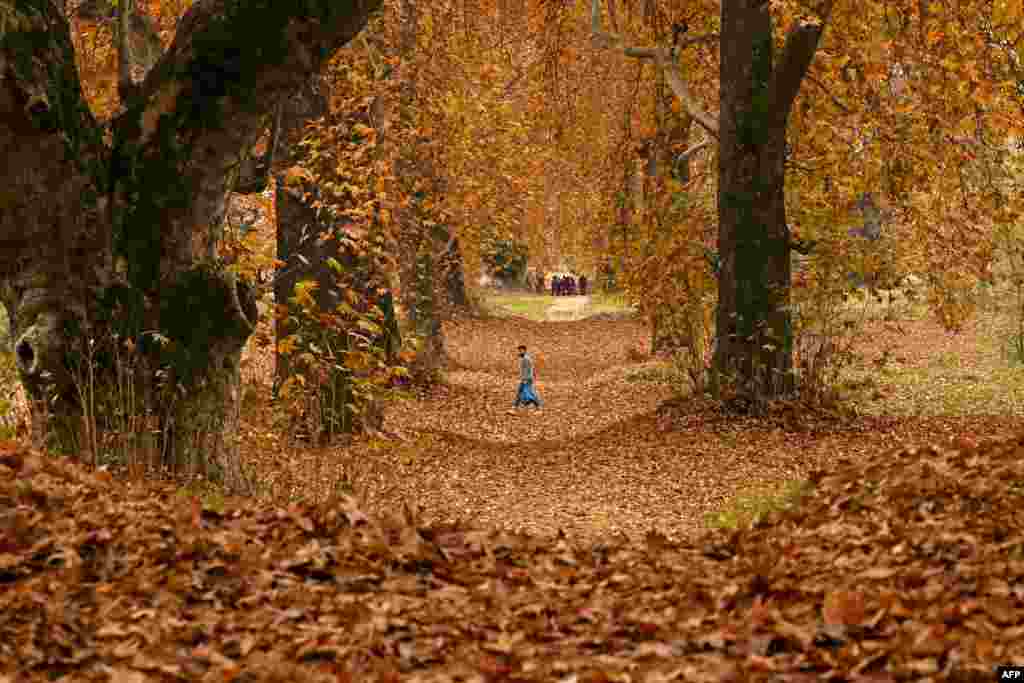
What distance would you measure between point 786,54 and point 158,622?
1082cm

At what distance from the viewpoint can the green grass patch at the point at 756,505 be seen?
313 inches

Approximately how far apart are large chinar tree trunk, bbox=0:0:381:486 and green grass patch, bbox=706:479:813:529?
3.46m

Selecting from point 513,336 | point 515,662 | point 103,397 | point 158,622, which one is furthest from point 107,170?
point 513,336

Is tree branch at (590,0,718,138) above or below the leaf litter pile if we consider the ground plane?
above

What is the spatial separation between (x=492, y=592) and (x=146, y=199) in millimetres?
3939

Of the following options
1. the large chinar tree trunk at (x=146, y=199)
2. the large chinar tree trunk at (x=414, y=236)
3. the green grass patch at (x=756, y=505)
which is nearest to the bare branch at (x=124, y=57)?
the large chinar tree trunk at (x=146, y=199)

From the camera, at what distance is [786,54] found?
557 inches

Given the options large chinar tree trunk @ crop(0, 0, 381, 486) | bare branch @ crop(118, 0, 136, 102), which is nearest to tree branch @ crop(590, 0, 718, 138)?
large chinar tree trunk @ crop(0, 0, 381, 486)

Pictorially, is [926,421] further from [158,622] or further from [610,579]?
[158,622]

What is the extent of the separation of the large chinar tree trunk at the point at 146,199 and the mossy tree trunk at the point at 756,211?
23.5ft

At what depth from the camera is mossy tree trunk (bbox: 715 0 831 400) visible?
569 inches

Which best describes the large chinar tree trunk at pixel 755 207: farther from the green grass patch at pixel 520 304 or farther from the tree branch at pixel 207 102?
the green grass patch at pixel 520 304

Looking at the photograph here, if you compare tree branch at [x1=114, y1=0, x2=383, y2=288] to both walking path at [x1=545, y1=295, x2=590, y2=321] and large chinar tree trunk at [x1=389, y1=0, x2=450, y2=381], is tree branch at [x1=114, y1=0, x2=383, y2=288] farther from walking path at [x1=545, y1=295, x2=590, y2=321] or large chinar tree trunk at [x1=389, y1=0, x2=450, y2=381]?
walking path at [x1=545, y1=295, x2=590, y2=321]

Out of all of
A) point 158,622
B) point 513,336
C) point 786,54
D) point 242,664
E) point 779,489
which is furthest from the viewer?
point 513,336
